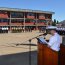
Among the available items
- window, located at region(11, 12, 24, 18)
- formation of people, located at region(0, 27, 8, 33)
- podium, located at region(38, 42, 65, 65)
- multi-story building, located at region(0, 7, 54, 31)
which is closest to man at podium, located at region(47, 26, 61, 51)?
podium, located at region(38, 42, 65, 65)

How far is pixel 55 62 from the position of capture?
790 centimetres

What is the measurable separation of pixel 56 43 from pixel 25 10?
88461 millimetres

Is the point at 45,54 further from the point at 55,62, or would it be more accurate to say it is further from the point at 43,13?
the point at 43,13

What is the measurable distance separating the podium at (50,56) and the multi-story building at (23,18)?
78.4 m

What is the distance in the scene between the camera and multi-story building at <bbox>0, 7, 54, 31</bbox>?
3526 inches

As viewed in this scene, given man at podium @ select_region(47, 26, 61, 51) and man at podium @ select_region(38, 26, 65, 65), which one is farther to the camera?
man at podium @ select_region(47, 26, 61, 51)

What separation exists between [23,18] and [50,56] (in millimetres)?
88623

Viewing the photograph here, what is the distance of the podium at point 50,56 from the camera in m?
7.78

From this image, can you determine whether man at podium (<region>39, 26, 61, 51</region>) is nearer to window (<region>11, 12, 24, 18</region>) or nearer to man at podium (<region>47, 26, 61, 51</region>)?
man at podium (<region>47, 26, 61, 51</region>)

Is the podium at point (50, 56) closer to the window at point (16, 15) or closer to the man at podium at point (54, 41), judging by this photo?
the man at podium at point (54, 41)

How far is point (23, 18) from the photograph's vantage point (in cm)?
9644

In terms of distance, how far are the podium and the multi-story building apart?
257 feet

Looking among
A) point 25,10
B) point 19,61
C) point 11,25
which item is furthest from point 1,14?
point 19,61

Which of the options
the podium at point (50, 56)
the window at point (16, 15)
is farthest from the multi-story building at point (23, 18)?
the podium at point (50, 56)
